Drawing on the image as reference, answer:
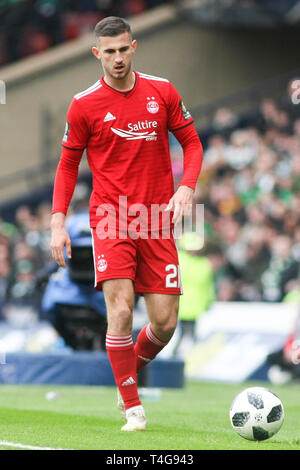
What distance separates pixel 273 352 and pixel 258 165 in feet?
15.5

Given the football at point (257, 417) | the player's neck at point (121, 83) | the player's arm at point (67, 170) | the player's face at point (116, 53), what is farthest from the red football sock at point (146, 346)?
the player's face at point (116, 53)

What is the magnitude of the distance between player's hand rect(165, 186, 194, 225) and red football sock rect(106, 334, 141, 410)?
853mm

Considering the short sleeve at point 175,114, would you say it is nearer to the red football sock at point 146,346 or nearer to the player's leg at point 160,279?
the player's leg at point 160,279

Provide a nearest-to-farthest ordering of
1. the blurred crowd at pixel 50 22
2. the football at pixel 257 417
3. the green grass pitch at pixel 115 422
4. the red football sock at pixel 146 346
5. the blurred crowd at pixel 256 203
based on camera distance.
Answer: the green grass pitch at pixel 115 422 < the football at pixel 257 417 < the red football sock at pixel 146 346 < the blurred crowd at pixel 256 203 < the blurred crowd at pixel 50 22

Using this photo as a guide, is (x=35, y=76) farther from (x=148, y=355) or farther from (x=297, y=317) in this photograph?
(x=148, y=355)

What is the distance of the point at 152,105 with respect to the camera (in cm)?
668

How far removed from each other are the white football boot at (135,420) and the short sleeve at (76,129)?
5.82ft

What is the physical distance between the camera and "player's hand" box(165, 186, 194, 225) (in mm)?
6301

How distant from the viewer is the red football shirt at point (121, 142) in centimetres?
658

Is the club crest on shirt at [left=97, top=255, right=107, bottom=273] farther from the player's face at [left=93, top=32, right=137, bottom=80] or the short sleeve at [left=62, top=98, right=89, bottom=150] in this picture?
the player's face at [left=93, top=32, right=137, bottom=80]

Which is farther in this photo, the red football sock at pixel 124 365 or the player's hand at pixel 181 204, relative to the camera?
the red football sock at pixel 124 365

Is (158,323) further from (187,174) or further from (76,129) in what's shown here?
(76,129)

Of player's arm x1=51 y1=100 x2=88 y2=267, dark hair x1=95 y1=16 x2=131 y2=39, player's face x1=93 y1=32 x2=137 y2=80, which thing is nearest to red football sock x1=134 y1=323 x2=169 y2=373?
player's arm x1=51 y1=100 x2=88 y2=267

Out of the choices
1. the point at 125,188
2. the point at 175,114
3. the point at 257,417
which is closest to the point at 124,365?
the point at 257,417
